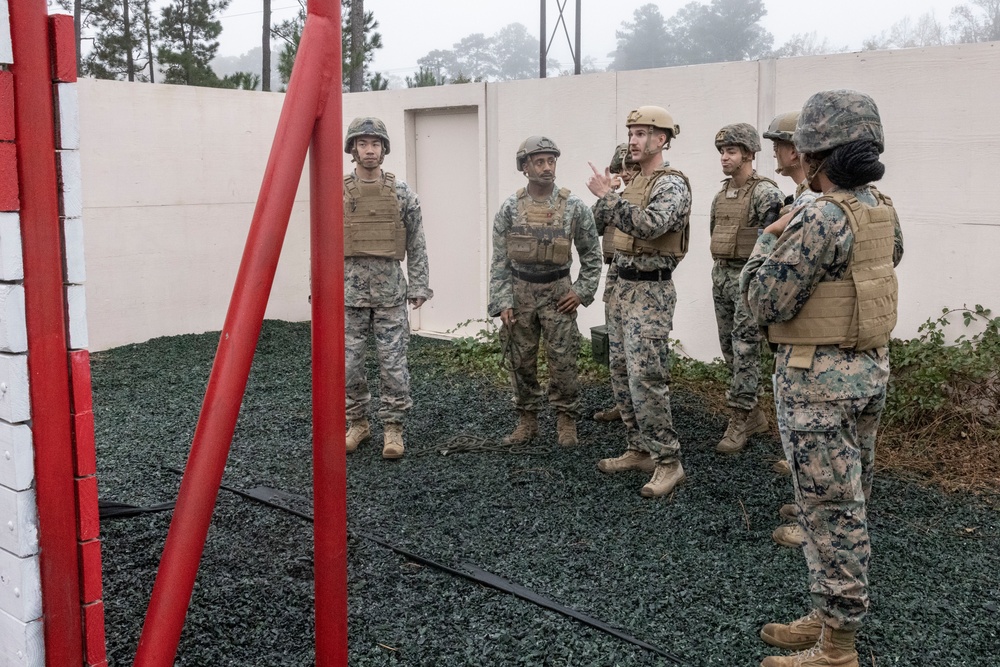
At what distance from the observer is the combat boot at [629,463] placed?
5.37 meters

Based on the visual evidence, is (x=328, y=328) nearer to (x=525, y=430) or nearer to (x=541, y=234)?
(x=541, y=234)

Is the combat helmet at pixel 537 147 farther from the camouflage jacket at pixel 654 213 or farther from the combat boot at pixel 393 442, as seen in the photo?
the combat boot at pixel 393 442

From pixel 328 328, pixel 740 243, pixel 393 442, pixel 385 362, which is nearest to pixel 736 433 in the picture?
pixel 740 243

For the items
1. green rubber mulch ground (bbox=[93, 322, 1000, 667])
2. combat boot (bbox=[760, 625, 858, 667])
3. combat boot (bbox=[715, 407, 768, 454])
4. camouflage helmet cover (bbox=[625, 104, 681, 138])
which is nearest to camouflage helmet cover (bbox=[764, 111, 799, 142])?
camouflage helmet cover (bbox=[625, 104, 681, 138])

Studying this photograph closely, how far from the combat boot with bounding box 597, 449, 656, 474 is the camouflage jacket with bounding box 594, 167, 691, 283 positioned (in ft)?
3.78

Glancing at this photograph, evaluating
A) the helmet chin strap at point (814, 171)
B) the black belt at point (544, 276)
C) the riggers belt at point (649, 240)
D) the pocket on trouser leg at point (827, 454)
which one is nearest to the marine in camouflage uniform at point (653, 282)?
the riggers belt at point (649, 240)

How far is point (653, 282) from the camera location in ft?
16.7

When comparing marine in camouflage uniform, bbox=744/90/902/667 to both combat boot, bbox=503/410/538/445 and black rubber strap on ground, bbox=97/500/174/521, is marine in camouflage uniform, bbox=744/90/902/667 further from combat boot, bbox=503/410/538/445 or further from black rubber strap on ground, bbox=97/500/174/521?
black rubber strap on ground, bbox=97/500/174/521

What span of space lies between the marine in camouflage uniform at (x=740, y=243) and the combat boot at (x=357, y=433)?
2.31 metres

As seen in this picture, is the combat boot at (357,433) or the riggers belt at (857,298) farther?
the combat boot at (357,433)

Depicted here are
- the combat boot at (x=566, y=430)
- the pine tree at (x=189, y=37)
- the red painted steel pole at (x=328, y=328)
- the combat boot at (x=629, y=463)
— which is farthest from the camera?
the pine tree at (x=189, y=37)

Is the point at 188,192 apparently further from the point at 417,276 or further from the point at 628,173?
the point at 628,173

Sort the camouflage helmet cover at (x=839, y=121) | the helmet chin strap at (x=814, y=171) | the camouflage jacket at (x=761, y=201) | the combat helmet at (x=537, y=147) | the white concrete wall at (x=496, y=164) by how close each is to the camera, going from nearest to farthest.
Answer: the camouflage helmet cover at (x=839, y=121) < the helmet chin strap at (x=814, y=171) < the combat helmet at (x=537, y=147) < the camouflage jacket at (x=761, y=201) < the white concrete wall at (x=496, y=164)

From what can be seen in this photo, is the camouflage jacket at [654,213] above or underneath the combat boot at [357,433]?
above
